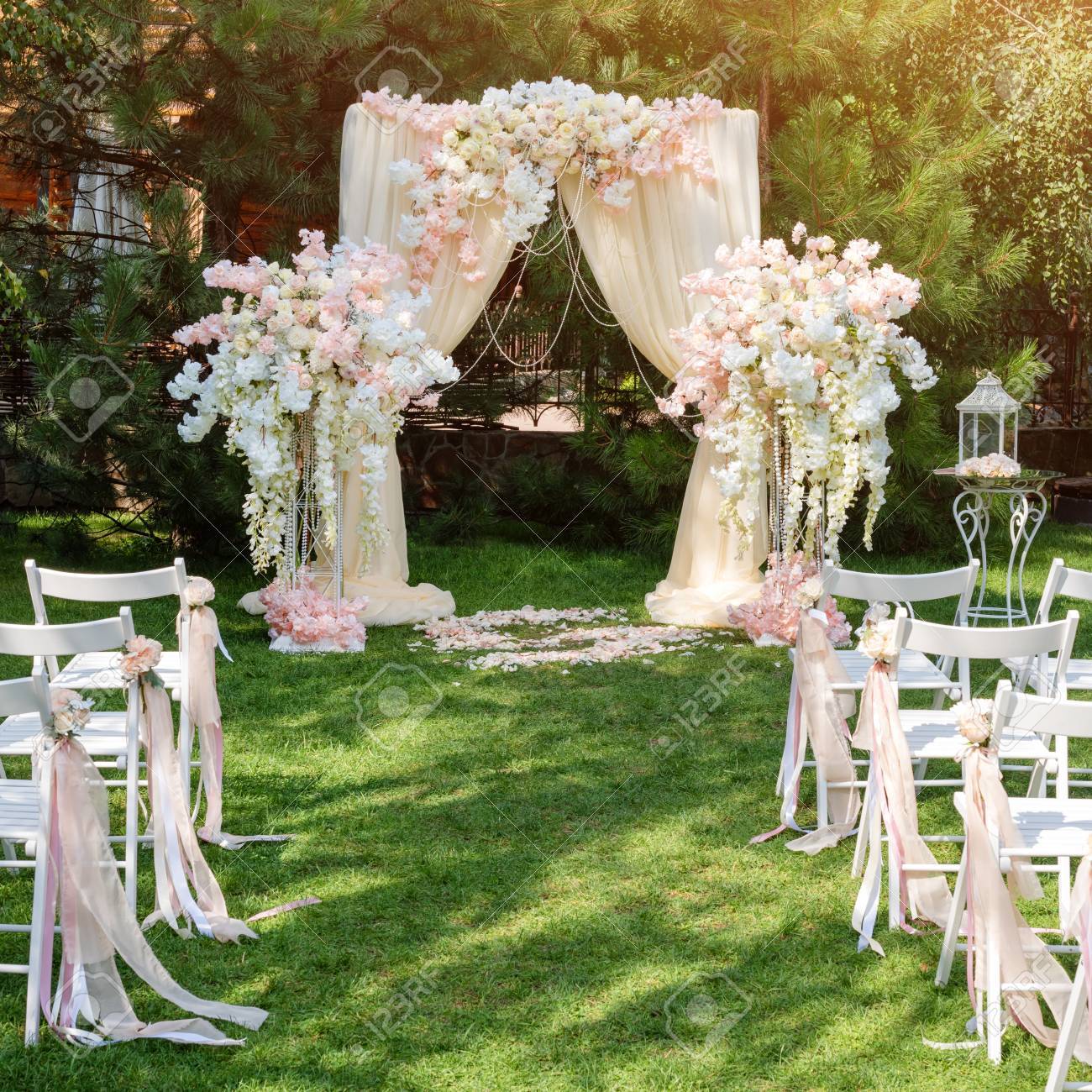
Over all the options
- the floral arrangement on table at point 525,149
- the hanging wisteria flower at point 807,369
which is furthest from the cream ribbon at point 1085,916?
the floral arrangement on table at point 525,149

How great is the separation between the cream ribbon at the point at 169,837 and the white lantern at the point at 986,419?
4.64 meters

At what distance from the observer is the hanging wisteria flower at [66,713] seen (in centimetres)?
298

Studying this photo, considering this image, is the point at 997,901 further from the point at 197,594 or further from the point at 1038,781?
the point at 197,594

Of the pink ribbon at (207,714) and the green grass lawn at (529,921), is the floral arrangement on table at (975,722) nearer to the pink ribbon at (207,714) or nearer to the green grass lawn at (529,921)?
the green grass lawn at (529,921)

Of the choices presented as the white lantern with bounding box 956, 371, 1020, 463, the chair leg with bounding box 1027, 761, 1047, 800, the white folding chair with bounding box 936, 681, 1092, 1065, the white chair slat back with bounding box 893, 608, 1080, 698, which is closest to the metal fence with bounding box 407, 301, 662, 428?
the white lantern with bounding box 956, 371, 1020, 463

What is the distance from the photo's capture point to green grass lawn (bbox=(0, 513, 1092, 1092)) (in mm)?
2941

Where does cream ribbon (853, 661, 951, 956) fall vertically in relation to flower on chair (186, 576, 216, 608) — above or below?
below

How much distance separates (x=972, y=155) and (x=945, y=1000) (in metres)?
6.37

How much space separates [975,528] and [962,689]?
265cm

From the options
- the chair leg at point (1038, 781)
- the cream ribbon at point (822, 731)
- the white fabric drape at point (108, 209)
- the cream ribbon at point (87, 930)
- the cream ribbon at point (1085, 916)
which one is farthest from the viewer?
the white fabric drape at point (108, 209)

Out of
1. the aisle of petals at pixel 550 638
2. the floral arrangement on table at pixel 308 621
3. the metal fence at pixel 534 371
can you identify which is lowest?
the aisle of petals at pixel 550 638

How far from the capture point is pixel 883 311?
6438 millimetres

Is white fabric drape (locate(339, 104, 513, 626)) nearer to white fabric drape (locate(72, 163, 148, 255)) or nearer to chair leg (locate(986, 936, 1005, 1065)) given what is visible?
white fabric drape (locate(72, 163, 148, 255))

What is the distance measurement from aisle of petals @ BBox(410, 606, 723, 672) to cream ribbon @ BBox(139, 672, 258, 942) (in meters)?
2.87
